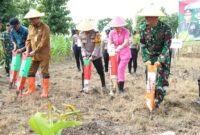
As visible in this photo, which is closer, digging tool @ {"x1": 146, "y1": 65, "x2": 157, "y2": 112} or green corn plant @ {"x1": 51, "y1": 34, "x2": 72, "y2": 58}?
digging tool @ {"x1": 146, "y1": 65, "x2": 157, "y2": 112}

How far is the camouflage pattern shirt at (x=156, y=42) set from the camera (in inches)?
268

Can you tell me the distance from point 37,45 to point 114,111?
2.25 meters

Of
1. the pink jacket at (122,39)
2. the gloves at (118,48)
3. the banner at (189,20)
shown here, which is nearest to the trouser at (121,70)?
the pink jacket at (122,39)

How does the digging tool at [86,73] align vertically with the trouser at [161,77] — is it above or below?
below

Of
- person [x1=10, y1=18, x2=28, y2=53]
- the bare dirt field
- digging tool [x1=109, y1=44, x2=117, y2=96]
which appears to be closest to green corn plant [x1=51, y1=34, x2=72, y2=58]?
the bare dirt field

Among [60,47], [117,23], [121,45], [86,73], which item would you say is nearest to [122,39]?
[121,45]

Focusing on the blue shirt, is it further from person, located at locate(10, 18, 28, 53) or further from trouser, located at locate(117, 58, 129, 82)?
trouser, located at locate(117, 58, 129, 82)

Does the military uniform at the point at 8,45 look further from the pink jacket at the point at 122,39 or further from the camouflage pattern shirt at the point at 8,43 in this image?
the pink jacket at the point at 122,39

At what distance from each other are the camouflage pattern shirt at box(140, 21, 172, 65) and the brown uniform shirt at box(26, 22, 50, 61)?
2.13 meters

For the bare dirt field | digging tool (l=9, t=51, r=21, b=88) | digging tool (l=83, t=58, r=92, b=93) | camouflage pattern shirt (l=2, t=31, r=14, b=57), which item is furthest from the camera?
camouflage pattern shirt (l=2, t=31, r=14, b=57)

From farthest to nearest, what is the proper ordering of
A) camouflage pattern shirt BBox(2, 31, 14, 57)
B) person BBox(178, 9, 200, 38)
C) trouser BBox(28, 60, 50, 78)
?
person BBox(178, 9, 200, 38) < camouflage pattern shirt BBox(2, 31, 14, 57) < trouser BBox(28, 60, 50, 78)

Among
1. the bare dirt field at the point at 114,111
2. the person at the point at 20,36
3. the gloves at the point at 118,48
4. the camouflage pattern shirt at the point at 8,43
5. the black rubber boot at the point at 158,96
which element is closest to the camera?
the bare dirt field at the point at 114,111

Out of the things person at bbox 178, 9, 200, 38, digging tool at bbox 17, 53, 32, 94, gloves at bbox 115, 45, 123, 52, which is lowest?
person at bbox 178, 9, 200, 38

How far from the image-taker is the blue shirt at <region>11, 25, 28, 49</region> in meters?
9.13
